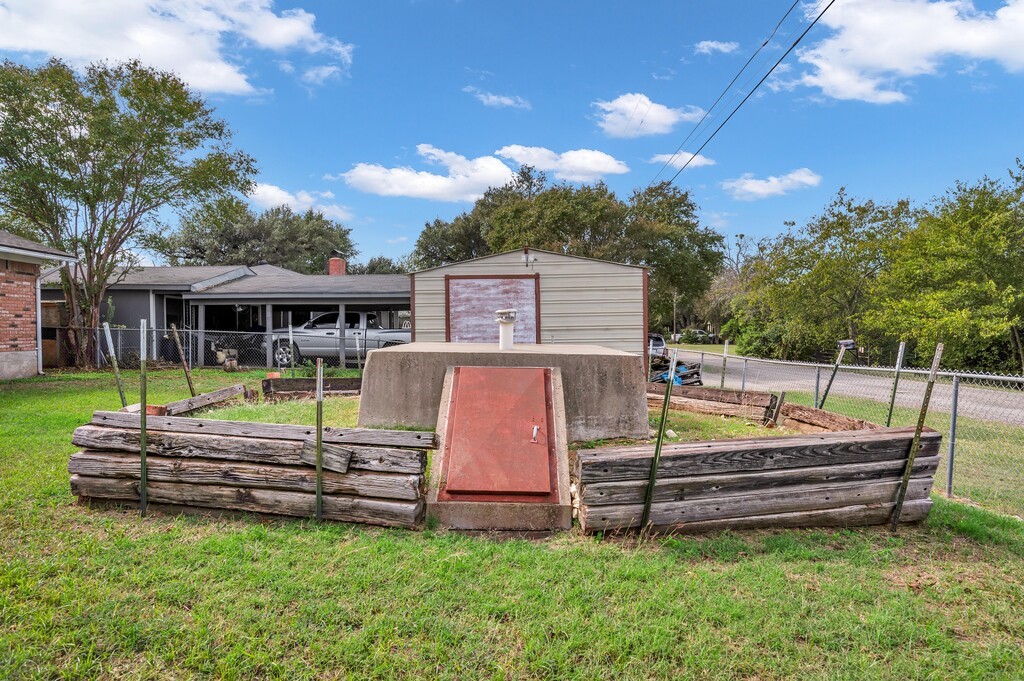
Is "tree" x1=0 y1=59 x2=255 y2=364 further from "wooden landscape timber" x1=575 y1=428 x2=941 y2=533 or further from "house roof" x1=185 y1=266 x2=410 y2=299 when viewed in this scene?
"wooden landscape timber" x1=575 y1=428 x2=941 y2=533

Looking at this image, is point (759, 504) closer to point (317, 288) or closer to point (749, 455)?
point (749, 455)

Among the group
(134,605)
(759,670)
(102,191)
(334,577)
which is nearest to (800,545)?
(759,670)

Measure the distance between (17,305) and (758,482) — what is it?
1596 cm

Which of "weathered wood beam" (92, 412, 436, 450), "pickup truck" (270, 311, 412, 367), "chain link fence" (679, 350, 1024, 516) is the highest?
"pickup truck" (270, 311, 412, 367)

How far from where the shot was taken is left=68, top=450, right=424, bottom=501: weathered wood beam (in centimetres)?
363

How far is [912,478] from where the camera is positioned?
152 inches

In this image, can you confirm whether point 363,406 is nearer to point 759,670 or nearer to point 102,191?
point 759,670

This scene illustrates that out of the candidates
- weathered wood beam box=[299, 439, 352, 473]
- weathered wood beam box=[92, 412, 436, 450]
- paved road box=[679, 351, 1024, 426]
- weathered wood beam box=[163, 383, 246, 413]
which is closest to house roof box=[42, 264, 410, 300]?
weathered wood beam box=[163, 383, 246, 413]

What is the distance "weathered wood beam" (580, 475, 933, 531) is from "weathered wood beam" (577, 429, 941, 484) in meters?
0.17

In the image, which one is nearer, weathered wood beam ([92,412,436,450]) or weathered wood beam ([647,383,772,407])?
weathered wood beam ([92,412,436,450])

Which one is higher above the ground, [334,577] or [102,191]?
[102,191]

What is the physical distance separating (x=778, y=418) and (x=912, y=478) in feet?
11.8

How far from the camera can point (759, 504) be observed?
3645 mm

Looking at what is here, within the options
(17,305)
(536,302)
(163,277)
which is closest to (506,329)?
(536,302)
